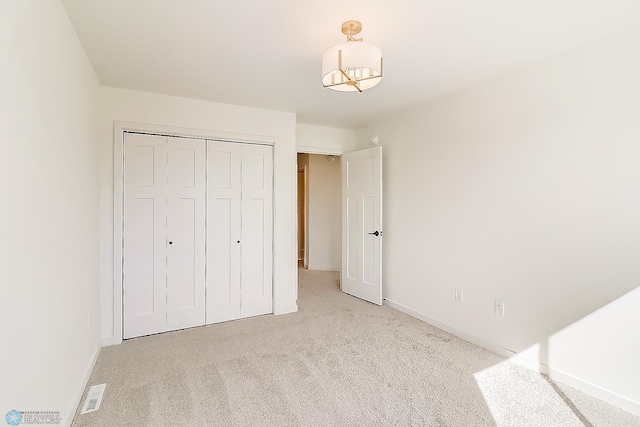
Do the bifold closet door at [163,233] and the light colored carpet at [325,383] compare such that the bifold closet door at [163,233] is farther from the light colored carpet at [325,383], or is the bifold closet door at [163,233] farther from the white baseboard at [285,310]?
the white baseboard at [285,310]

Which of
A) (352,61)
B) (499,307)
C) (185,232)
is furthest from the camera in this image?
(185,232)

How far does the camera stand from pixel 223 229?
342cm

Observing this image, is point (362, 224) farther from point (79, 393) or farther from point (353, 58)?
point (79, 393)

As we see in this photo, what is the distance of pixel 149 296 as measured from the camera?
3.07 metres

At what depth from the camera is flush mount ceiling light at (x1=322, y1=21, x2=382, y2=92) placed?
177cm

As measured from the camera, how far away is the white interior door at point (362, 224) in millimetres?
3965

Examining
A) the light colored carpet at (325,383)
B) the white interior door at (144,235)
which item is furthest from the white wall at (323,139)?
the light colored carpet at (325,383)

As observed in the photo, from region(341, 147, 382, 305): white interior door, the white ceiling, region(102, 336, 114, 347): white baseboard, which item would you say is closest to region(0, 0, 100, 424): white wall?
the white ceiling

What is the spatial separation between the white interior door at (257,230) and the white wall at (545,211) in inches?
68.0

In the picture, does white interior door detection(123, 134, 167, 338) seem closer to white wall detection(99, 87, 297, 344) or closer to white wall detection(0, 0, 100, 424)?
white wall detection(99, 87, 297, 344)

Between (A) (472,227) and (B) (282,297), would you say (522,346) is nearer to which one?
(A) (472,227)

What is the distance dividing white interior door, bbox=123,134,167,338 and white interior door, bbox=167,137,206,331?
7 centimetres

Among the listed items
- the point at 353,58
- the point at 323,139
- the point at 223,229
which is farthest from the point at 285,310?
the point at 353,58

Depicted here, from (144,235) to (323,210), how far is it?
3.67 m
